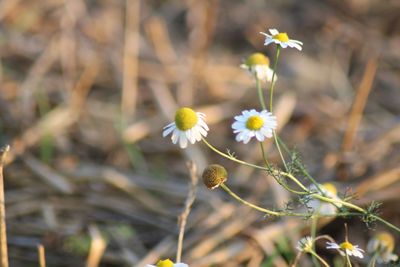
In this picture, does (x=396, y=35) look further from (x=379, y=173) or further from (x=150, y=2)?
(x=379, y=173)

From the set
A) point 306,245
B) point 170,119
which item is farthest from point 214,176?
point 170,119

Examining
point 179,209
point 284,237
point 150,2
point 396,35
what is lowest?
point 284,237

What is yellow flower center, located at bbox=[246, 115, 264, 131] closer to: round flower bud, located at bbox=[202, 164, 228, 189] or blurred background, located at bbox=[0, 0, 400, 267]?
round flower bud, located at bbox=[202, 164, 228, 189]

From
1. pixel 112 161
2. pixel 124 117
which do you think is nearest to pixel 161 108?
pixel 124 117

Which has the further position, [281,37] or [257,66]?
[257,66]

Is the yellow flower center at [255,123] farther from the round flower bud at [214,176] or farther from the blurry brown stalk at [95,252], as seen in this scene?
the blurry brown stalk at [95,252]

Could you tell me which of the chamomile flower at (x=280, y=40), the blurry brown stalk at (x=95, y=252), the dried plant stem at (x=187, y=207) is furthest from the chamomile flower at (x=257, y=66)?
the blurry brown stalk at (x=95, y=252)

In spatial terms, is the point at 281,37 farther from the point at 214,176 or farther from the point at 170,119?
the point at 170,119
